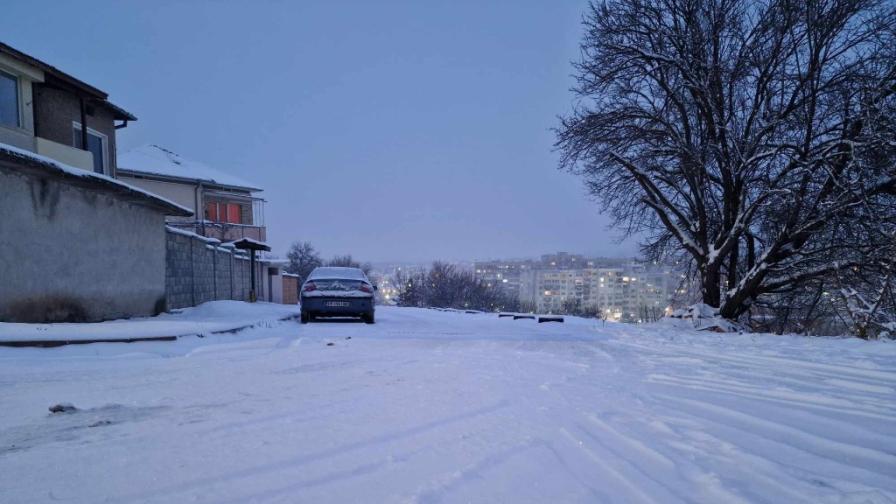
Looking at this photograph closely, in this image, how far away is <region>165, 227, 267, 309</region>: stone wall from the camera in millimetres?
12898

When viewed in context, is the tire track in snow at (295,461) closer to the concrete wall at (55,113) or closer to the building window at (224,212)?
the concrete wall at (55,113)

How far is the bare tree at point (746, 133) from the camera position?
9977mm

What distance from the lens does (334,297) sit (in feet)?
37.9

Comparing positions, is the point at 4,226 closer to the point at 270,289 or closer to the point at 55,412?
the point at 55,412

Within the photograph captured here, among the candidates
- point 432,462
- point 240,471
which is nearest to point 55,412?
point 240,471

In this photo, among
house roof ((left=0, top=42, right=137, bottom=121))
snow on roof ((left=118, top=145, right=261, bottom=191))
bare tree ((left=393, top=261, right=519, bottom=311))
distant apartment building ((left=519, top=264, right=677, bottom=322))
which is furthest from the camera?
bare tree ((left=393, top=261, right=519, bottom=311))

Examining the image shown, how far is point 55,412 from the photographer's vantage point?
3506mm

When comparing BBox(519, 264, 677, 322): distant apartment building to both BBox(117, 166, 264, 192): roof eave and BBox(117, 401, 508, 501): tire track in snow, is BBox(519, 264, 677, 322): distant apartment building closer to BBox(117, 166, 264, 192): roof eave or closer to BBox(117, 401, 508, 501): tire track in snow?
BBox(117, 166, 264, 192): roof eave

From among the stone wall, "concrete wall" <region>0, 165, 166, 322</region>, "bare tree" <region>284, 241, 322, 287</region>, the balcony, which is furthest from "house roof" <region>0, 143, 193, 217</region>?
"bare tree" <region>284, 241, 322, 287</region>

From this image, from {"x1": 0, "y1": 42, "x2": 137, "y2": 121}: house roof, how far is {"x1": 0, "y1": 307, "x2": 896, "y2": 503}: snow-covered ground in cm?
906

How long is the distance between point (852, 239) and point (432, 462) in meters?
11.5

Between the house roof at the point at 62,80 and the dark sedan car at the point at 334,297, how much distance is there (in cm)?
843

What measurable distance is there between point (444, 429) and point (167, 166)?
30.0 metres

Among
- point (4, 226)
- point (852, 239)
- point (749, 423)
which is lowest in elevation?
point (749, 423)
